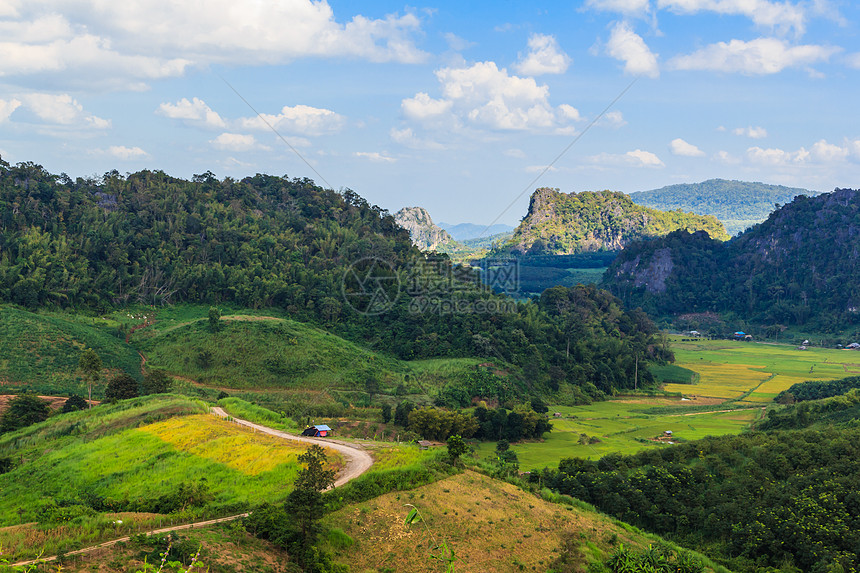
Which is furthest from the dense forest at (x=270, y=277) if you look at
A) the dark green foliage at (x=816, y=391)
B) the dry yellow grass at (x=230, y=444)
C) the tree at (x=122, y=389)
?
the dry yellow grass at (x=230, y=444)

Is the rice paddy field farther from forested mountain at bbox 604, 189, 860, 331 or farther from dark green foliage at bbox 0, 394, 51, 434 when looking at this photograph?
forested mountain at bbox 604, 189, 860, 331

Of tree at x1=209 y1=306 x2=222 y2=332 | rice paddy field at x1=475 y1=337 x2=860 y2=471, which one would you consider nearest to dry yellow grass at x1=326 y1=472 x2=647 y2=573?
rice paddy field at x1=475 y1=337 x2=860 y2=471

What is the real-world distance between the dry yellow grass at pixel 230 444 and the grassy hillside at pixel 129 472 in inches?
1.8

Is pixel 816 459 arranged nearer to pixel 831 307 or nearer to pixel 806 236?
pixel 831 307

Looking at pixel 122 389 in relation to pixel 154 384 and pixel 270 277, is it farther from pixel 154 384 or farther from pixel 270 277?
pixel 270 277

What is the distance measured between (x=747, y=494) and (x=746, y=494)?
0.15 ft

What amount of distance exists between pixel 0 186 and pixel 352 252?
42.7 m

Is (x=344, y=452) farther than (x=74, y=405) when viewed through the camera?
No

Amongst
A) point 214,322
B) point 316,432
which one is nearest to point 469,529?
point 316,432

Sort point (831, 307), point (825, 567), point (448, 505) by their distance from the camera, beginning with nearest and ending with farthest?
point (825, 567)
point (448, 505)
point (831, 307)

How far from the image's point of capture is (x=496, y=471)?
30.6 m

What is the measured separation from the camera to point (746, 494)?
29531 mm

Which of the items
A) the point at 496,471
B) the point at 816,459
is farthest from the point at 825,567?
the point at 496,471

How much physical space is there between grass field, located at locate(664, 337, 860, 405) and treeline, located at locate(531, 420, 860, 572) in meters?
31.6
